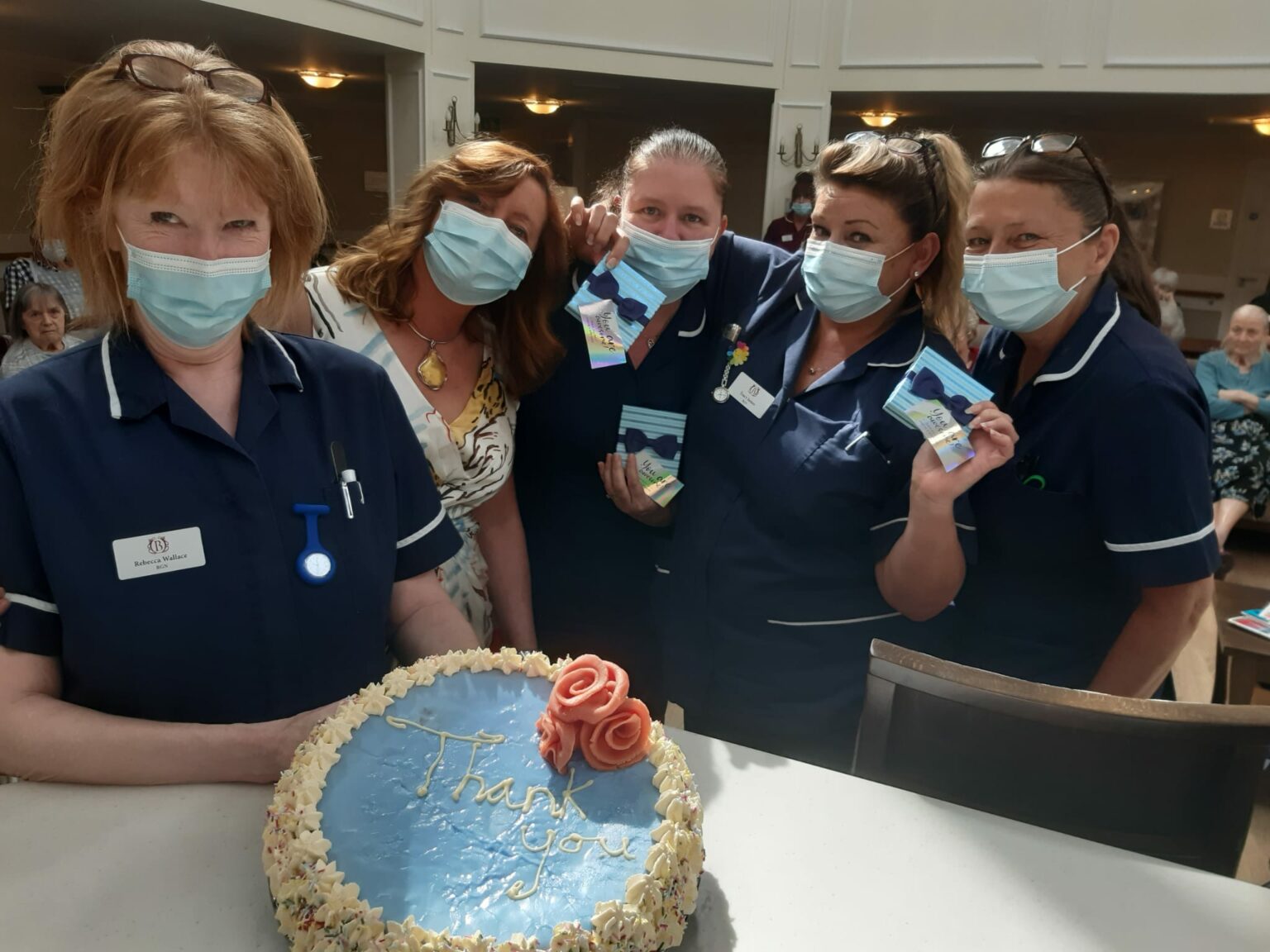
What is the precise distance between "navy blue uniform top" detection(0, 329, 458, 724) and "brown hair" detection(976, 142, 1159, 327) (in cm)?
131

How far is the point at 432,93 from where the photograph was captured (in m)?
7.06

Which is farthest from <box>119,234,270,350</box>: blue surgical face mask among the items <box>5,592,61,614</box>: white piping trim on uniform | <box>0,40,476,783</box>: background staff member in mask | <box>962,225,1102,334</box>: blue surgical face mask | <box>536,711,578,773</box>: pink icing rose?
<box>962,225,1102,334</box>: blue surgical face mask

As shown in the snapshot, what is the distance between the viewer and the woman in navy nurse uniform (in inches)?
66.2

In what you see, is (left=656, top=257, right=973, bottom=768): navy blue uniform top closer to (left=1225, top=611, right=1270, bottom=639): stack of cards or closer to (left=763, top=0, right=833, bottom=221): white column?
(left=1225, top=611, right=1270, bottom=639): stack of cards

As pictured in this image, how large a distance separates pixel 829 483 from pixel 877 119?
8762 mm

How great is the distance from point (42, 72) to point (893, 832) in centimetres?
1143

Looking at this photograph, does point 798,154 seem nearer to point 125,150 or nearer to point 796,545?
point 796,545

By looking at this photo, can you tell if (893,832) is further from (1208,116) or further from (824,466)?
(1208,116)

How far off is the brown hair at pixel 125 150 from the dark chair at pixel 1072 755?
115cm

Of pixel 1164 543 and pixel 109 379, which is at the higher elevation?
pixel 109 379

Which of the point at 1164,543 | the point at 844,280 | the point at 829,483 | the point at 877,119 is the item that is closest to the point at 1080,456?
the point at 1164,543

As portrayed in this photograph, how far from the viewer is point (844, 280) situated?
1.77 m

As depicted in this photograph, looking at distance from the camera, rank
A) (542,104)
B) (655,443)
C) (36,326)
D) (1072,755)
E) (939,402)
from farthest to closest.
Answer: (542,104)
(36,326)
(655,443)
(939,402)
(1072,755)

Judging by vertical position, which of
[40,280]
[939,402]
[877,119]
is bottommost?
[40,280]
